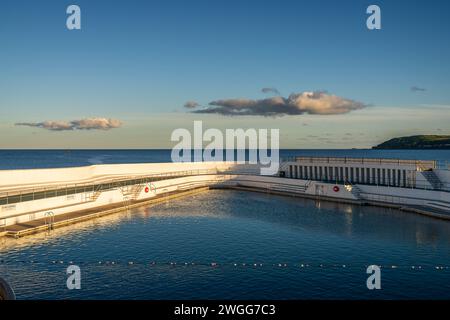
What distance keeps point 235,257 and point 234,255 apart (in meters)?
0.54

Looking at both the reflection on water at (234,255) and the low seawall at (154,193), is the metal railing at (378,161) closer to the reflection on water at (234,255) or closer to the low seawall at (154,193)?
the low seawall at (154,193)

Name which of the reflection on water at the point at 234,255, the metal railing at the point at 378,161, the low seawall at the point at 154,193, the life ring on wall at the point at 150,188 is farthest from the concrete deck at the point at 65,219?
the metal railing at the point at 378,161

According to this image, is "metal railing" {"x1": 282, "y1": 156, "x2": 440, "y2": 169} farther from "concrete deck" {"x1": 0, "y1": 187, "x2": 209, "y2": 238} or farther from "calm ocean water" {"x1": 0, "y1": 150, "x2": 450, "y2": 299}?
"concrete deck" {"x1": 0, "y1": 187, "x2": 209, "y2": 238}

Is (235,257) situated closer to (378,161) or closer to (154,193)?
(154,193)

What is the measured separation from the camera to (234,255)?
3109 centimetres

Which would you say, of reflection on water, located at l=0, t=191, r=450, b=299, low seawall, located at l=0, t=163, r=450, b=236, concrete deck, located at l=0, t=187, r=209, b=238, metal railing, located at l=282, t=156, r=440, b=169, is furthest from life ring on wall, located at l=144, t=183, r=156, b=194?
metal railing, located at l=282, t=156, r=440, b=169

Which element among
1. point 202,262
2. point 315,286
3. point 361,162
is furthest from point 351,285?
point 361,162

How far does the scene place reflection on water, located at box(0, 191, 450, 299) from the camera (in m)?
24.2

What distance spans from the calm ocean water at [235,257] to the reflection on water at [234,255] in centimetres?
8

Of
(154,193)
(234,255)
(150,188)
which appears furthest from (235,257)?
(154,193)
